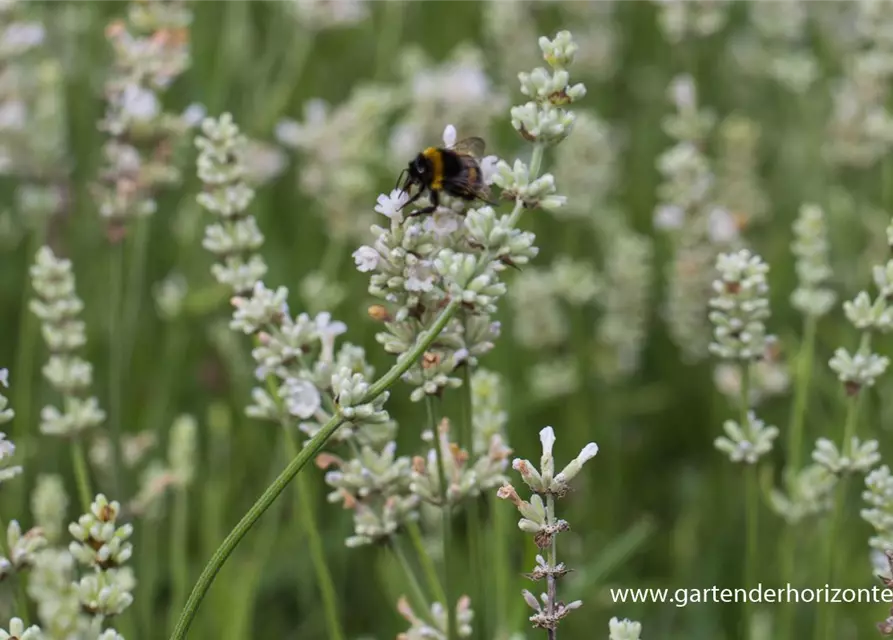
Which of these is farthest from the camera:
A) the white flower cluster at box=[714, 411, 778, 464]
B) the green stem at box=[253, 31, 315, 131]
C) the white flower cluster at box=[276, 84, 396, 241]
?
the green stem at box=[253, 31, 315, 131]

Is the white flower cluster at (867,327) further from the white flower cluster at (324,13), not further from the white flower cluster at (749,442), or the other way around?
the white flower cluster at (324,13)

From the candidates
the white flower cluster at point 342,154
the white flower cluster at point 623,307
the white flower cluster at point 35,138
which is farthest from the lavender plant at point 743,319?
the white flower cluster at point 35,138

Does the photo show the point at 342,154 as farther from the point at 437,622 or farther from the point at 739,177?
the point at 437,622

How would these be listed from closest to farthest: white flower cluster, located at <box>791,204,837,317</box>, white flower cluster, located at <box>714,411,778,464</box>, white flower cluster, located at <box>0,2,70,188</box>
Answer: white flower cluster, located at <box>714,411,778,464</box>
white flower cluster, located at <box>791,204,837,317</box>
white flower cluster, located at <box>0,2,70,188</box>

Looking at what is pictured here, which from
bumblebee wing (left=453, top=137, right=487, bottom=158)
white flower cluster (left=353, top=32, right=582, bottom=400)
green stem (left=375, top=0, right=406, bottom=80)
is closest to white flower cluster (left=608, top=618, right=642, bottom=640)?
white flower cluster (left=353, top=32, right=582, bottom=400)

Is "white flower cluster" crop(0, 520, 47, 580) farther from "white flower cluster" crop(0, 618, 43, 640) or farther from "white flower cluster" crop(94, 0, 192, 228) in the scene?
"white flower cluster" crop(94, 0, 192, 228)

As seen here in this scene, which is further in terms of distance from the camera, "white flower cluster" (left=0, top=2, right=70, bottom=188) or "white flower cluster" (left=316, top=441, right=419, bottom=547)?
"white flower cluster" (left=0, top=2, right=70, bottom=188)

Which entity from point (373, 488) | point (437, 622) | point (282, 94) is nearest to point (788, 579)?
point (437, 622)
